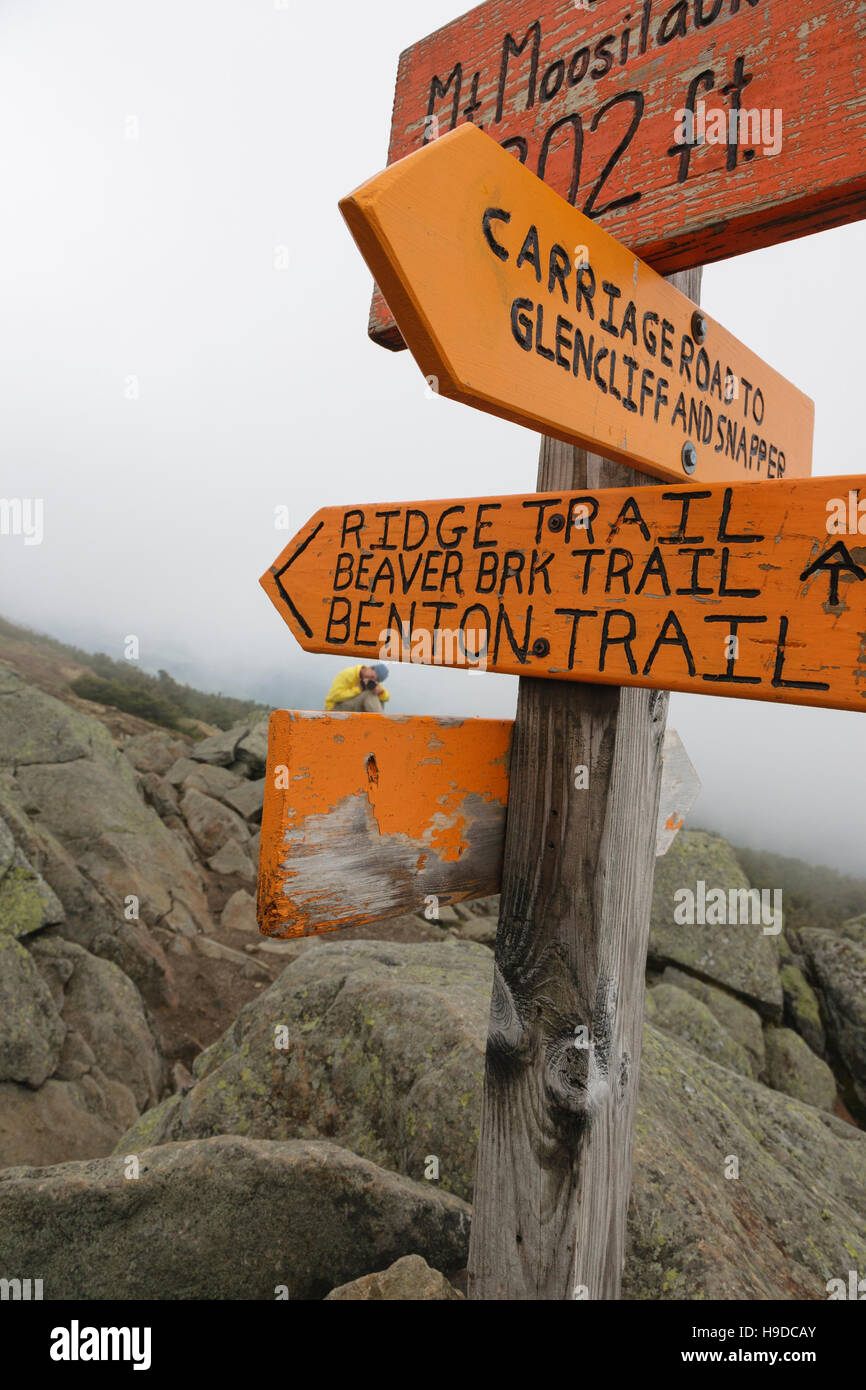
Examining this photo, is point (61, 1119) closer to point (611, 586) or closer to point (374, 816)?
Result: point (374, 816)

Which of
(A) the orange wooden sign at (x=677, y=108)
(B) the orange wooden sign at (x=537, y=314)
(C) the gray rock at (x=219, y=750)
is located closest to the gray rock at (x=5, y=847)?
(A) the orange wooden sign at (x=677, y=108)

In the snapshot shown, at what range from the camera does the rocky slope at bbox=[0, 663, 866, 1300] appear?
258 centimetres

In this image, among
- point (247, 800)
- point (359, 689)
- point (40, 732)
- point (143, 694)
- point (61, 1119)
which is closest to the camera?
point (61, 1119)

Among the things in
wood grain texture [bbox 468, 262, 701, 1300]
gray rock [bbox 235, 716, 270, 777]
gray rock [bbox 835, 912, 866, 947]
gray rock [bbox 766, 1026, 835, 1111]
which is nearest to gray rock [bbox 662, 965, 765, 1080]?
gray rock [bbox 766, 1026, 835, 1111]

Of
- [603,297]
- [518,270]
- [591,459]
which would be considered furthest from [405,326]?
[591,459]

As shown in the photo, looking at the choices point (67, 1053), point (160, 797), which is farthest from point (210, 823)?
point (67, 1053)

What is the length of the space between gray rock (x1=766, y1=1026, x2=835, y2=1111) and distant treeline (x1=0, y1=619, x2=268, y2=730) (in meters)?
16.9

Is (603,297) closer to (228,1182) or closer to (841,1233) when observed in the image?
(228,1182)

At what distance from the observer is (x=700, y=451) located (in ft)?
5.82

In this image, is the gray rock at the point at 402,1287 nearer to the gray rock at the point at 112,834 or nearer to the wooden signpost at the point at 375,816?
the wooden signpost at the point at 375,816

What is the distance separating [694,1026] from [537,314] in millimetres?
7979

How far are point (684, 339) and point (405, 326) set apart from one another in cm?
93

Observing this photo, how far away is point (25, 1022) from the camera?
18.2ft

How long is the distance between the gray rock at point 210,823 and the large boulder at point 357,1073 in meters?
7.88
